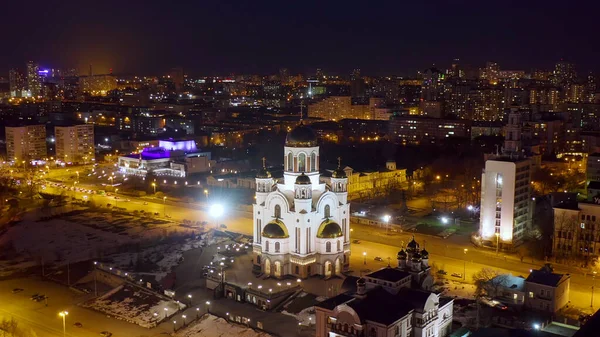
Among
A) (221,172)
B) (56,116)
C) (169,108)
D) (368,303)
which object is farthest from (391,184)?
(169,108)

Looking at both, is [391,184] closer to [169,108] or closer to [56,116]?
[56,116]

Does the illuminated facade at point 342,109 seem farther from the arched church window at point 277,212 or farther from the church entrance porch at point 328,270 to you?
the church entrance porch at point 328,270

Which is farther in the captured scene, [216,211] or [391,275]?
[216,211]

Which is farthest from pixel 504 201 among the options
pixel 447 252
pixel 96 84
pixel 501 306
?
pixel 96 84

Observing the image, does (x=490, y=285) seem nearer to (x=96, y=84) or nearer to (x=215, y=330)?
(x=215, y=330)

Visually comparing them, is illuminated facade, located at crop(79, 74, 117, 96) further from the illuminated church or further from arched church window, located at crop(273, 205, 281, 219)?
arched church window, located at crop(273, 205, 281, 219)

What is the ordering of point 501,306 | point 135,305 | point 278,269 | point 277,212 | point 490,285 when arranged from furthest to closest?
point 277,212 → point 278,269 → point 135,305 → point 490,285 → point 501,306
